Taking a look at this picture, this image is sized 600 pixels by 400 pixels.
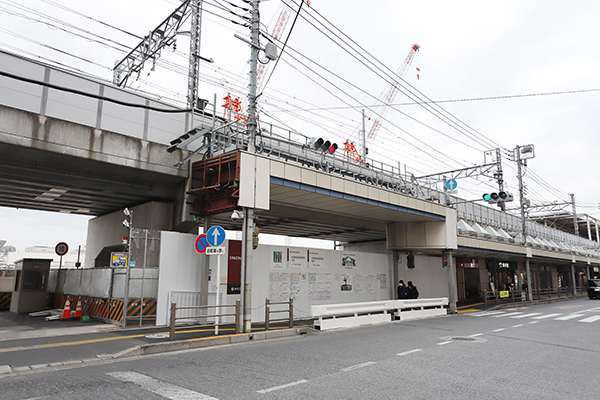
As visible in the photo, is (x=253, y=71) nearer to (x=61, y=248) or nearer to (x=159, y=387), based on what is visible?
(x=159, y=387)

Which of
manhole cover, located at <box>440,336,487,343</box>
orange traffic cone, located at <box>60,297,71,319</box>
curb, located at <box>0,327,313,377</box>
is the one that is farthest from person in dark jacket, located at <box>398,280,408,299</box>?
orange traffic cone, located at <box>60,297,71,319</box>

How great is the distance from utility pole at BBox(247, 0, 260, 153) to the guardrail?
6.61m

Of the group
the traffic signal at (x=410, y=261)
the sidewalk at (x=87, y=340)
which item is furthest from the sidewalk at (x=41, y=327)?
the traffic signal at (x=410, y=261)

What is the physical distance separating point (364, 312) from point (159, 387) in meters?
11.4

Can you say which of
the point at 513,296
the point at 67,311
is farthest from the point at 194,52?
the point at 513,296

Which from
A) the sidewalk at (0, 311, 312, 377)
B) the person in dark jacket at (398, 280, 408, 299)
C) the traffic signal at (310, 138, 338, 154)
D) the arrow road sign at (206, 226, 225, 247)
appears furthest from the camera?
the person in dark jacket at (398, 280, 408, 299)

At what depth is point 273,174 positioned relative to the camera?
14.1m

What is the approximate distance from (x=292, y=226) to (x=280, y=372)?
17.6 metres

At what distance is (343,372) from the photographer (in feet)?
24.9

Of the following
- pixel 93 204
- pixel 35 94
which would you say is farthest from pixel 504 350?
pixel 93 204

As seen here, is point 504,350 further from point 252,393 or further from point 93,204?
point 93,204

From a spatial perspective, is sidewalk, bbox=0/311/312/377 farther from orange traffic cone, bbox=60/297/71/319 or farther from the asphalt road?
orange traffic cone, bbox=60/297/71/319

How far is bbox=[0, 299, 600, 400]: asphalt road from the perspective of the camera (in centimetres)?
618

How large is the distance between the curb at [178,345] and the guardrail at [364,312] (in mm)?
923
